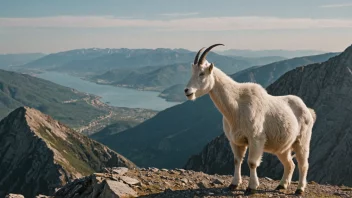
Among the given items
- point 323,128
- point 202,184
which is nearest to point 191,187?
point 202,184

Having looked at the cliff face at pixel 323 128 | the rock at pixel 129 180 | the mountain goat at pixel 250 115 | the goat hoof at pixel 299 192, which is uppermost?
the mountain goat at pixel 250 115

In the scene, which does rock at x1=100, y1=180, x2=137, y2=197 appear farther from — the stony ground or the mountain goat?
the mountain goat

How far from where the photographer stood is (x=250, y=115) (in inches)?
667

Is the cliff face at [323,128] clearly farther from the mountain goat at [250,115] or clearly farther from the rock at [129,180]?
the mountain goat at [250,115]

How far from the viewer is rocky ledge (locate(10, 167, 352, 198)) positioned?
735 inches

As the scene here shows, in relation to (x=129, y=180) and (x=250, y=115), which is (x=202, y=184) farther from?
(x=250, y=115)

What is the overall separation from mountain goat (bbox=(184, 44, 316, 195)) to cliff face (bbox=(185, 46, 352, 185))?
4406 inches

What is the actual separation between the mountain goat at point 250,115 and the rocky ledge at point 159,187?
3.97 feet

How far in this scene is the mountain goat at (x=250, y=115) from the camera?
54.4 ft

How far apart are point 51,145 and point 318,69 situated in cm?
13351

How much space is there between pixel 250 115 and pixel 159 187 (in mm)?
7231

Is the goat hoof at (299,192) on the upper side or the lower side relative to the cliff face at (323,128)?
upper

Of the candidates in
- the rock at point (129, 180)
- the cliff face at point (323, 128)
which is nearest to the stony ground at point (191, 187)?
the rock at point (129, 180)

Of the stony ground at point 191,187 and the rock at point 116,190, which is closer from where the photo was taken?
the stony ground at point 191,187
